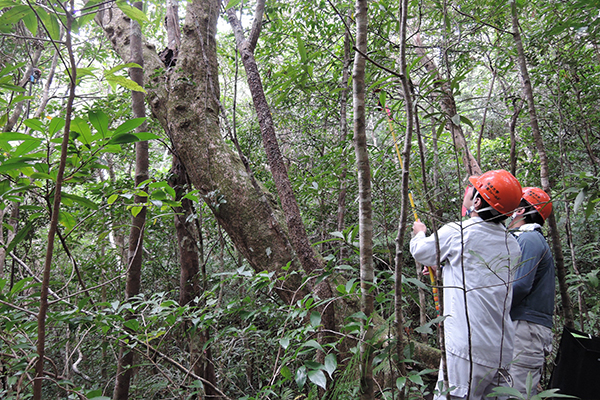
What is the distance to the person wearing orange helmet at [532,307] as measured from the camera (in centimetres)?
225

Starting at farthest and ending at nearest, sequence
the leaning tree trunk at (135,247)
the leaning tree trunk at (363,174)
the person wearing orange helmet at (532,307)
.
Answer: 1. the person wearing orange helmet at (532,307)
2. the leaning tree trunk at (135,247)
3. the leaning tree trunk at (363,174)

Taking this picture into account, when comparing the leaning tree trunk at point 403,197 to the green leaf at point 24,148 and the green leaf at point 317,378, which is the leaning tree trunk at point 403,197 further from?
the green leaf at point 24,148

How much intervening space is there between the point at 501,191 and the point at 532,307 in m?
1.00

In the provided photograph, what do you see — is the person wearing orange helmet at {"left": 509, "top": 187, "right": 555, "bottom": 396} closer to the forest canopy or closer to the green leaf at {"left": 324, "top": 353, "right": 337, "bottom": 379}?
the forest canopy

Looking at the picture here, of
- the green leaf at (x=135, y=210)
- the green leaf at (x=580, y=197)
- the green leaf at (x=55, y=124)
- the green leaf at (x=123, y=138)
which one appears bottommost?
the green leaf at (x=580, y=197)

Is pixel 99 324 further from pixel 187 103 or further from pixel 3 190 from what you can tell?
pixel 187 103

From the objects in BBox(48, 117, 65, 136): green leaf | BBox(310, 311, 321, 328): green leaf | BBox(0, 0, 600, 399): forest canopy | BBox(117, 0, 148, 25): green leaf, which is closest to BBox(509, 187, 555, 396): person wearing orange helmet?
BBox(0, 0, 600, 399): forest canopy

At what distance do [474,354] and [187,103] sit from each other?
2884 mm

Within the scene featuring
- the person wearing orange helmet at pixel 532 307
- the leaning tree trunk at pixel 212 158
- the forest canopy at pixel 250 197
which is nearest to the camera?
the forest canopy at pixel 250 197

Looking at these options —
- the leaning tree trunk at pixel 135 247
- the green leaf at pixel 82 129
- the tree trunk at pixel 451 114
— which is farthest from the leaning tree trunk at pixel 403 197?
the leaning tree trunk at pixel 135 247

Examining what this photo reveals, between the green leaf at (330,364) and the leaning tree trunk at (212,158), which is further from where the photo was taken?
the leaning tree trunk at (212,158)

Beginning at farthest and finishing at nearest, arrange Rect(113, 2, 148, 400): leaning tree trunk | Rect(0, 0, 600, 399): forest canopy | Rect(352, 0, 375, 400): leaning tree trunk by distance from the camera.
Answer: Rect(113, 2, 148, 400): leaning tree trunk < Rect(352, 0, 375, 400): leaning tree trunk < Rect(0, 0, 600, 399): forest canopy

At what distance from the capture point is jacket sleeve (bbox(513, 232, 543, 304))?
7.37 ft

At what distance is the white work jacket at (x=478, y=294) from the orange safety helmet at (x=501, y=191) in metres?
0.13
